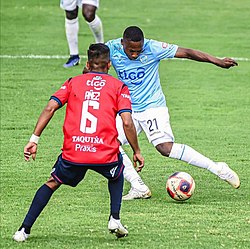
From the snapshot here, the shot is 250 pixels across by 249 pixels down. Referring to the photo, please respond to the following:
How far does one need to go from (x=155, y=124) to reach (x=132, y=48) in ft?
2.70

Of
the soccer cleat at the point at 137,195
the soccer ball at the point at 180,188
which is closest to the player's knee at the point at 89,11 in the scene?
the soccer cleat at the point at 137,195

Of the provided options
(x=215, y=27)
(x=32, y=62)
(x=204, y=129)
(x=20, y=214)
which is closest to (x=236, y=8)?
(x=215, y=27)

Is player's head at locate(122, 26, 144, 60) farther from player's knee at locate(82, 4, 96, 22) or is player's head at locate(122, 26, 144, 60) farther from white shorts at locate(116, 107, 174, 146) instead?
player's knee at locate(82, 4, 96, 22)

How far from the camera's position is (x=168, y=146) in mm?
10367

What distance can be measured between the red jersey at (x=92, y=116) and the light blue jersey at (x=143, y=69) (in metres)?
2.01

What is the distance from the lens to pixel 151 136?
408 inches

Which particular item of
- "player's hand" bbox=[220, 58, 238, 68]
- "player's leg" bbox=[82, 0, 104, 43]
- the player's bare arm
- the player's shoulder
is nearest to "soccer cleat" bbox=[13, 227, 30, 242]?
the player's bare arm

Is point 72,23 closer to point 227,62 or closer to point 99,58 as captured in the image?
point 227,62

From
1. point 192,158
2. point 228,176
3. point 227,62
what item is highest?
point 227,62

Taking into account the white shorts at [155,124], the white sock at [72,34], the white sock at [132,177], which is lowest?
the white sock at [72,34]

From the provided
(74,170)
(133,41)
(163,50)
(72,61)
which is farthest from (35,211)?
(72,61)

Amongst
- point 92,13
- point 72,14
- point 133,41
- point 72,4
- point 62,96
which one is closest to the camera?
point 62,96

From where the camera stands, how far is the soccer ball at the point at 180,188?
10133 millimetres

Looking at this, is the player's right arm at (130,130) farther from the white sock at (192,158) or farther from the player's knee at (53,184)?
the white sock at (192,158)
